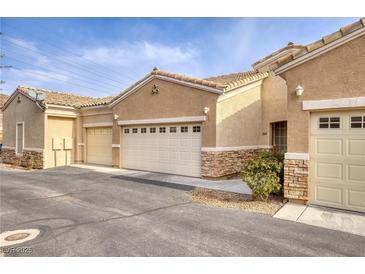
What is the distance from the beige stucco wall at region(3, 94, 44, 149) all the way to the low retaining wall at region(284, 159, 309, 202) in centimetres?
1431

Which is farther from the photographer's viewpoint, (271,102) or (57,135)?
(57,135)

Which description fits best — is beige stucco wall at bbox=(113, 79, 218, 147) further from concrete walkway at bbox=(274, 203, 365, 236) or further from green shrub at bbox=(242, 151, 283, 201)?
concrete walkway at bbox=(274, 203, 365, 236)

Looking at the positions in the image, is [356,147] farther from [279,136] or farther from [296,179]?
[279,136]

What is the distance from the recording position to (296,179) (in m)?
7.00

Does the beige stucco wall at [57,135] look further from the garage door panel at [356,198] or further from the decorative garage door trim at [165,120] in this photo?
the garage door panel at [356,198]

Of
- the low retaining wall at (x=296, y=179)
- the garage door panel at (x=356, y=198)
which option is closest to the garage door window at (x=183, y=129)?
the low retaining wall at (x=296, y=179)

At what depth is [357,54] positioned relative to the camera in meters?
6.20

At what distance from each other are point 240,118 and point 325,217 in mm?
6756

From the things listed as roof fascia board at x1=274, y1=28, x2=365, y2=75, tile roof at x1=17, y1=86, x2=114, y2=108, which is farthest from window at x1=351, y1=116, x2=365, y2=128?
tile roof at x1=17, y1=86, x2=114, y2=108

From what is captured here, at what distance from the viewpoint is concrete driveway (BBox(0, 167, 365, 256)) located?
4328mm

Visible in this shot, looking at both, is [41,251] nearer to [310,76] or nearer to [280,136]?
[310,76]

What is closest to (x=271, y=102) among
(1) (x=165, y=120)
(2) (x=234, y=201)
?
(1) (x=165, y=120)

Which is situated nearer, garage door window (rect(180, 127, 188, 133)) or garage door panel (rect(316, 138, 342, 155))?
garage door panel (rect(316, 138, 342, 155))
